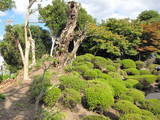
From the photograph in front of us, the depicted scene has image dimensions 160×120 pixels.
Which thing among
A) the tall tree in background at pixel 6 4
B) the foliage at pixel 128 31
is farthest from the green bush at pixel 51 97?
the foliage at pixel 128 31

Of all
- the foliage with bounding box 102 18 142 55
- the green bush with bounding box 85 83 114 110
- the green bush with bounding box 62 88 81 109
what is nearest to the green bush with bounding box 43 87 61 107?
the green bush with bounding box 62 88 81 109

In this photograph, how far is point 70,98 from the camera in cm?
578

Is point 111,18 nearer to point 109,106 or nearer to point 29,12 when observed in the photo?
point 29,12

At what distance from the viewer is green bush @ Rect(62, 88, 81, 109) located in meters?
5.80

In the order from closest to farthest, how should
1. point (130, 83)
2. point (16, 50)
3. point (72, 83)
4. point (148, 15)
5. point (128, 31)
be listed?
point (72, 83)
point (130, 83)
point (128, 31)
point (16, 50)
point (148, 15)

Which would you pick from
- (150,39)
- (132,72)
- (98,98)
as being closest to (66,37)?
(98,98)

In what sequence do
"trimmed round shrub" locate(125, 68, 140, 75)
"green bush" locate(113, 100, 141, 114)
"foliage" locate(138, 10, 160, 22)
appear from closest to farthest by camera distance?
"green bush" locate(113, 100, 141, 114) < "trimmed round shrub" locate(125, 68, 140, 75) < "foliage" locate(138, 10, 160, 22)

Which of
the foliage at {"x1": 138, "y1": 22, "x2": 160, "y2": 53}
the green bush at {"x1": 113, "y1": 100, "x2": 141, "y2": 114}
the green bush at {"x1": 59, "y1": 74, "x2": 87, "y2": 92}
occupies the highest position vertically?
the foliage at {"x1": 138, "y1": 22, "x2": 160, "y2": 53}

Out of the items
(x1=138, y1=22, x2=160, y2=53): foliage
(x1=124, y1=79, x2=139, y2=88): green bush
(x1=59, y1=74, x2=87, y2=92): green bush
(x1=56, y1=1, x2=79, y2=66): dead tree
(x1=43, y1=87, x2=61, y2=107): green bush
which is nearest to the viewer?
(x1=56, y1=1, x2=79, y2=66): dead tree

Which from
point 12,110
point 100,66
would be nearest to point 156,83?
point 100,66

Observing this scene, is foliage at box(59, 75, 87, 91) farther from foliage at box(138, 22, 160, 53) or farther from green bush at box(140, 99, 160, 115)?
Result: foliage at box(138, 22, 160, 53)

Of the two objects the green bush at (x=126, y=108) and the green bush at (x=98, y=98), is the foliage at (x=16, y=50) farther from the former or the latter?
the green bush at (x=126, y=108)

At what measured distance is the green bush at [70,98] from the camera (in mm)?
5805

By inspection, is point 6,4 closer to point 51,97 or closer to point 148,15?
point 51,97
